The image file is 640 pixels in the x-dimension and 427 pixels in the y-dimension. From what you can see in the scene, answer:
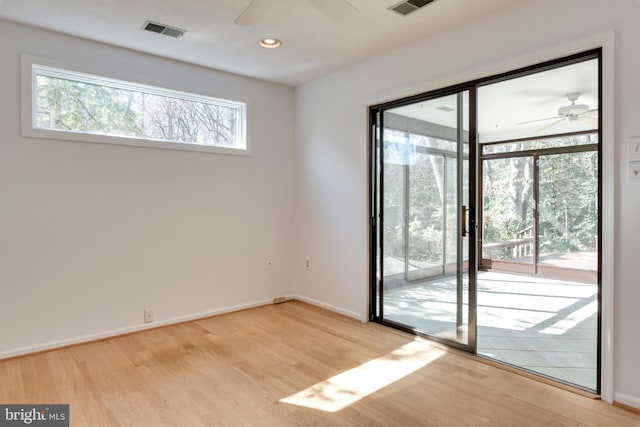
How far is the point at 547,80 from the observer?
2.94m

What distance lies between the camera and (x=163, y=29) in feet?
10.1

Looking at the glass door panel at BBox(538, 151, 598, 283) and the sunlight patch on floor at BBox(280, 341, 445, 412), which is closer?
the sunlight patch on floor at BBox(280, 341, 445, 412)

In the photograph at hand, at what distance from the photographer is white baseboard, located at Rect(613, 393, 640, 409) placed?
7.30ft

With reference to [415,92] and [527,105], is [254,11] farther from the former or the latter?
[527,105]

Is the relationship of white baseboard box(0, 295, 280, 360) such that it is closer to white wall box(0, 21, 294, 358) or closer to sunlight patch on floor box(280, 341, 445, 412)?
white wall box(0, 21, 294, 358)

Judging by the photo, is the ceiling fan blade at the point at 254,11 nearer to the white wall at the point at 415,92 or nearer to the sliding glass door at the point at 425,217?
the white wall at the point at 415,92

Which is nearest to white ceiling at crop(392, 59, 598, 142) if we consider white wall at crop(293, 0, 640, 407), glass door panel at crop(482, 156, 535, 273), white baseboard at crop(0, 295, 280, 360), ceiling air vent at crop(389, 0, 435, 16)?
white wall at crop(293, 0, 640, 407)

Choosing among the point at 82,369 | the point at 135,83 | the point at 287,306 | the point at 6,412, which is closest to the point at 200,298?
the point at 287,306

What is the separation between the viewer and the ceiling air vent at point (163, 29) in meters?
2.99

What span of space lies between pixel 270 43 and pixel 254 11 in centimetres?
123

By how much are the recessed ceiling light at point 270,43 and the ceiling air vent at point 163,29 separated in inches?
26.3

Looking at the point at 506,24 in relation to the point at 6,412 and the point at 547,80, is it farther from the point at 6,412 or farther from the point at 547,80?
the point at 6,412

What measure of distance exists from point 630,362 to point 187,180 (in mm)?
3899

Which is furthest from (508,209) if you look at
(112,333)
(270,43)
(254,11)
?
(112,333)
